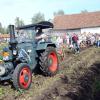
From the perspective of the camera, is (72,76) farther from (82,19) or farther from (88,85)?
(82,19)

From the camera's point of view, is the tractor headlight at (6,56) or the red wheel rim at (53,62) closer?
the tractor headlight at (6,56)

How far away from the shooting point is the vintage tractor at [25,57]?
926 centimetres

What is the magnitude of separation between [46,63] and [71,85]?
171 cm

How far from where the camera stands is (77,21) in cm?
5200

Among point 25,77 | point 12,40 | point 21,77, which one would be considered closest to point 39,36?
point 12,40

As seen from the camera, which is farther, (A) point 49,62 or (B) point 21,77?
(A) point 49,62

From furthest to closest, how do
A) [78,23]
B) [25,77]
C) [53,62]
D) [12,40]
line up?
[78,23], [53,62], [12,40], [25,77]

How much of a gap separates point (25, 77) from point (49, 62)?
6.70ft

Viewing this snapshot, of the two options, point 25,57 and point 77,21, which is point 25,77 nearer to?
point 25,57

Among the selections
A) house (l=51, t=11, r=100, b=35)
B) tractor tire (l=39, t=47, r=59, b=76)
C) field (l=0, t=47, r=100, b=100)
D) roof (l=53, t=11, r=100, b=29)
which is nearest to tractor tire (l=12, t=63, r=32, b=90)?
field (l=0, t=47, r=100, b=100)

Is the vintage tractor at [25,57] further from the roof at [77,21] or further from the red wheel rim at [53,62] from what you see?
the roof at [77,21]

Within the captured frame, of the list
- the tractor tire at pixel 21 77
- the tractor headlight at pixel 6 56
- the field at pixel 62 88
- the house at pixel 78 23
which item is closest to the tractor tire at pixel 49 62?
the field at pixel 62 88

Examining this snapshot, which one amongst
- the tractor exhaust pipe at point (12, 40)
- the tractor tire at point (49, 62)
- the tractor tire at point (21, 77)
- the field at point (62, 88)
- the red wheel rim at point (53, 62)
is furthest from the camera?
the red wheel rim at point (53, 62)

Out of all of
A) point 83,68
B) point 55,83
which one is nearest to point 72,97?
point 55,83
